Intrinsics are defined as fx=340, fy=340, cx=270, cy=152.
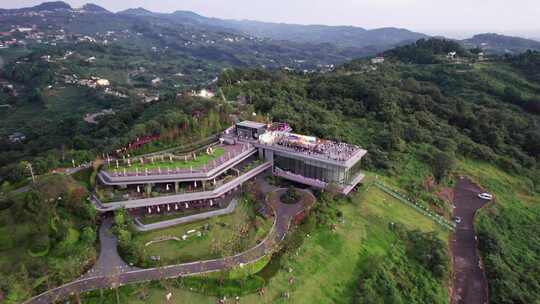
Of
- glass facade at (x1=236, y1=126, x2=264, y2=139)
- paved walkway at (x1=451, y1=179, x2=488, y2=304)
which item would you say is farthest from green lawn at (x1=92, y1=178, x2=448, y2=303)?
glass facade at (x1=236, y1=126, x2=264, y2=139)

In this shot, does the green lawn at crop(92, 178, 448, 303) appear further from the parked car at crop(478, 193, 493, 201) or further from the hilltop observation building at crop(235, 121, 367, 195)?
the parked car at crop(478, 193, 493, 201)

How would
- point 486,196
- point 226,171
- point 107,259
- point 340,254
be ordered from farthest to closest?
1. point 486,196
2. point 226,171
3. point 340,254
4. point 107,259

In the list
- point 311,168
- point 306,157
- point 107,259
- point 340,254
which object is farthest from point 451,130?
point 107,259

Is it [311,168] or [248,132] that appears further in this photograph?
[248,132]

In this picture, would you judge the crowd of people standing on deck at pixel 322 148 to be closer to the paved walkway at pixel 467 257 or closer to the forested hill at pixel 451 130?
the forested hill at pixel 451 130

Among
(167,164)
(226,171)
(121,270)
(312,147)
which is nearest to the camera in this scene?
(121,270)

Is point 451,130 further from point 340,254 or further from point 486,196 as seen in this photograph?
point 340,254

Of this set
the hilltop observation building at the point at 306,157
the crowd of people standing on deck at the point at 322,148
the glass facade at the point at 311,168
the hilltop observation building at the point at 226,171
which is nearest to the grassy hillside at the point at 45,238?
the hilltop observation building at the point at 226,171

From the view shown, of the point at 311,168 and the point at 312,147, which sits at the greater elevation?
the point at 312,147
